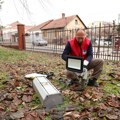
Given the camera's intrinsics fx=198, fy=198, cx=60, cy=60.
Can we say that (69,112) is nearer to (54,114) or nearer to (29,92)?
(54,114)

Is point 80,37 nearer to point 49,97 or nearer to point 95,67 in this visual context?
point 95,67

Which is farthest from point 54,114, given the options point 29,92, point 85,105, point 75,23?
point 75,23

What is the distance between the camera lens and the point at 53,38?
13117 millimetres

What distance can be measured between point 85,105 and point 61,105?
1.29ft

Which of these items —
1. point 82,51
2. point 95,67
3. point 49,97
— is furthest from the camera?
point 95,67

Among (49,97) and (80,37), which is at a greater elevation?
(80,37)

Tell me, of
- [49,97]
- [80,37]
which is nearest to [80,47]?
[80,37]

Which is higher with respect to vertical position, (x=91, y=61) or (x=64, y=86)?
(x=91, y=61)

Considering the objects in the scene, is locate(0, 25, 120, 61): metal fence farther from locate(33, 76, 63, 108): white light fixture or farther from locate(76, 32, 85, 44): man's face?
locate(33, 76, 63, 108): white light fixture

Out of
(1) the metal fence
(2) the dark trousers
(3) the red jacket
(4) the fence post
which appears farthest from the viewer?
(4) the fence post

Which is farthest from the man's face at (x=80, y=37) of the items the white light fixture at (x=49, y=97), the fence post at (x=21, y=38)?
the fence post at (x=21, y=38)

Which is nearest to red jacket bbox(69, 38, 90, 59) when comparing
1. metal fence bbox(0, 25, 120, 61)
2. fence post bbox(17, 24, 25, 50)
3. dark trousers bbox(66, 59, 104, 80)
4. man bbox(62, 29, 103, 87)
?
man bbox(62, 29, 103, 87)

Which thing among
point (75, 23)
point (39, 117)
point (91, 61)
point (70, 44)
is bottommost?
point (39, 117)

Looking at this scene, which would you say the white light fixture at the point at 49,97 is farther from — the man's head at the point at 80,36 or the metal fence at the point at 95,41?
the metal fence at the point at 95,41
